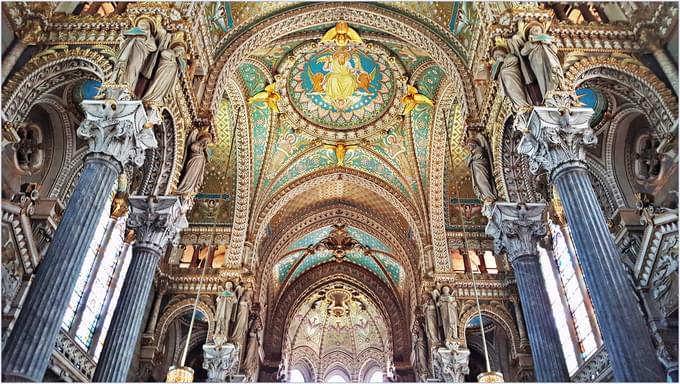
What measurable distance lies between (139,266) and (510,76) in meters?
6.73

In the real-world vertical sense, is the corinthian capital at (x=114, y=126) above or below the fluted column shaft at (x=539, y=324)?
above

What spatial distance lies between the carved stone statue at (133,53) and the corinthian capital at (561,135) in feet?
19.2

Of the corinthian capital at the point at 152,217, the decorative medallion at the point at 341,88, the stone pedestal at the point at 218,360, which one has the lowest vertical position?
the stone pedestal at the point at 218,360

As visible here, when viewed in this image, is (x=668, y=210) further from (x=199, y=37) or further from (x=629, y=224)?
(x=199, y=37)

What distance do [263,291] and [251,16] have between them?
10264 millimetres

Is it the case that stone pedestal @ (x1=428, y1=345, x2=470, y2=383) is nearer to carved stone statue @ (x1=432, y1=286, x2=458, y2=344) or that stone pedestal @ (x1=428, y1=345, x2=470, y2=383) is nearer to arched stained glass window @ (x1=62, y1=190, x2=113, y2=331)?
carved stone statue @ (x1=432, y1=286, x2=458, y2=344)

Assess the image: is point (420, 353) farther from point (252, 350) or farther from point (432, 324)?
point (252, 350)

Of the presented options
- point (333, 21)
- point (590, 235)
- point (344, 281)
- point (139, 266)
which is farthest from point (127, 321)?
point (344, 281)

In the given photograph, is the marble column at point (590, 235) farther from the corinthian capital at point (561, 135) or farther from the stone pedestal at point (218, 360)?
the stone pedestal at point (218, 360)

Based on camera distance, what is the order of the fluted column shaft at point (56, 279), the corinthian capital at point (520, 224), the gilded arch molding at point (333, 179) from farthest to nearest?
the gilded arch molding at point (333, 179), the corinthian capital at point (520, 224), the fluted column shaft at point (56, 279)

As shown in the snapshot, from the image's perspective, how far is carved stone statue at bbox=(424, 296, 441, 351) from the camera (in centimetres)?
1417

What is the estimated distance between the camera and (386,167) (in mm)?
16859

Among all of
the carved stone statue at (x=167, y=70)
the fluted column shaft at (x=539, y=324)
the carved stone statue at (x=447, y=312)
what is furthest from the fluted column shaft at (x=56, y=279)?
the carved stone statue at (x=447, y=312)

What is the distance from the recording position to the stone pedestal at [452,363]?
1320cm
